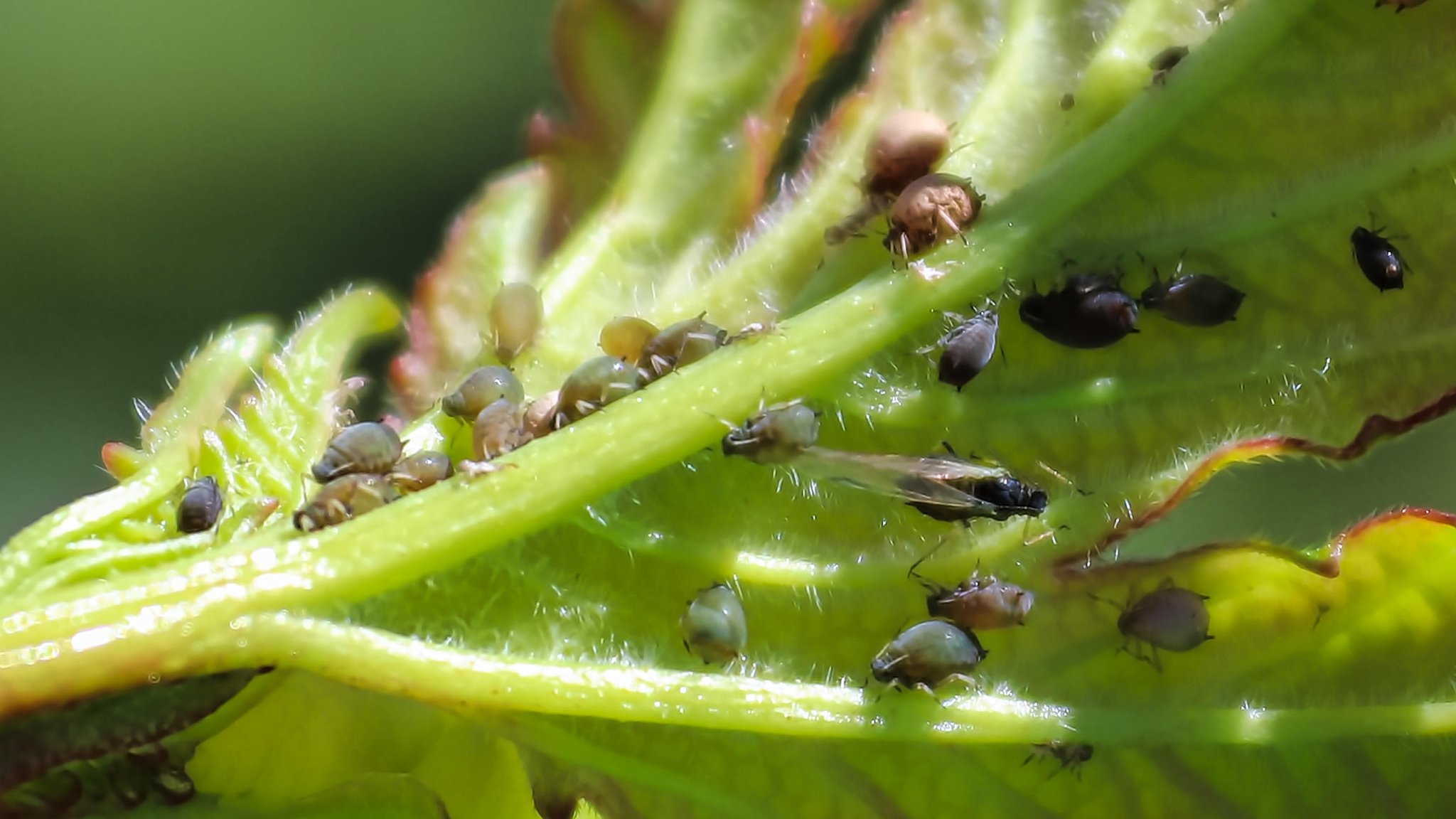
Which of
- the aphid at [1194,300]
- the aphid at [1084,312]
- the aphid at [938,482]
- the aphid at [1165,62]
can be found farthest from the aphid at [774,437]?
the aphid at [1165,62]

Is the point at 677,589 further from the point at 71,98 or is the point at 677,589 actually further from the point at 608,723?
the point at 71,98

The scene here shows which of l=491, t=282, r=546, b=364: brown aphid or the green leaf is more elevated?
l=491, t=282, r=546, b=364: brown aphid

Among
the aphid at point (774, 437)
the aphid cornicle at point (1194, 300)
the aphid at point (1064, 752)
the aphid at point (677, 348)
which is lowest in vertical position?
the aphid at point (1064, 752)

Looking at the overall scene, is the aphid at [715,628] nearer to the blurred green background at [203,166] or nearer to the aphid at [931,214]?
the aphid at [931,214]

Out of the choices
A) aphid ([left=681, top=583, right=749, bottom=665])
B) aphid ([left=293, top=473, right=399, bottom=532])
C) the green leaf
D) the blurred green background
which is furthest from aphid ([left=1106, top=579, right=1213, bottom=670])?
the blurred green background

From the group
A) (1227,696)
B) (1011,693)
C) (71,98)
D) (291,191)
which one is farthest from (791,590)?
(71,98)

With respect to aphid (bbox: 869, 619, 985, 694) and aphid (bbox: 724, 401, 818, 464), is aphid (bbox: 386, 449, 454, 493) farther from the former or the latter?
aphid (bbox: 869, 619, 985, 694)
